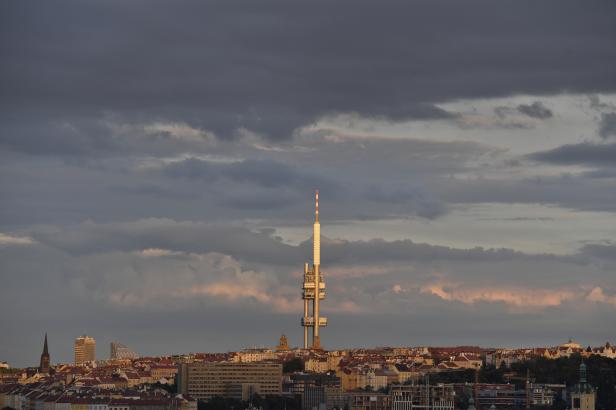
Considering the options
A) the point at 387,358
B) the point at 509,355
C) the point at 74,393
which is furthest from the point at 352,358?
the point at 74,393

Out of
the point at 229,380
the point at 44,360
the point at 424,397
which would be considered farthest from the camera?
the point at 44,360

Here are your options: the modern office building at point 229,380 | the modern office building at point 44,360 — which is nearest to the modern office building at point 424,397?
the modern office building at point 229,380

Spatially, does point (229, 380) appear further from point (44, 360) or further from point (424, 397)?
point (44, 360)

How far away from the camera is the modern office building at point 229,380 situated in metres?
138

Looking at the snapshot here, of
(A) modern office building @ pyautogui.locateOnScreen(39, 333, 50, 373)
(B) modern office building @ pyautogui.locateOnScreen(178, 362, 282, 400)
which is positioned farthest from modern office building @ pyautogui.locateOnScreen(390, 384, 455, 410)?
(A) modern office building @ pyautogui.locateOnScreen(39, 333, 50, 373)

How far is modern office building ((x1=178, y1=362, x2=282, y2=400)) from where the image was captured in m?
138

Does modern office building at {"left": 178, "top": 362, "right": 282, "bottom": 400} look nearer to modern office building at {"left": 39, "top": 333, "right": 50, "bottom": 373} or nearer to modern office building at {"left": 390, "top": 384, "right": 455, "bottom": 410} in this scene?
modern office building at {"left": 390, "top": 384, "right": 455, "bottom": 410}

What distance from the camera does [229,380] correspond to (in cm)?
14100

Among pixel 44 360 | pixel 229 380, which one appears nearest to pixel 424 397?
pixel 229 380

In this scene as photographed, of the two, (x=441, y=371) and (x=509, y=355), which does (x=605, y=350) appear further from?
(x=441, y=371)

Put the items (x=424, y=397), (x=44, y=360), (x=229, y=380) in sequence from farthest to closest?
(x=44, y=360)
(x=229, y=380)
(x=424, y=397)

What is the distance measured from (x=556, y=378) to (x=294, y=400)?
16.2 metres

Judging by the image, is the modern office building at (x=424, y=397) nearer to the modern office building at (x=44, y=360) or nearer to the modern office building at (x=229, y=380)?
the modern office building at (x=229, y=380)

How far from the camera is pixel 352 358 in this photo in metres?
182
